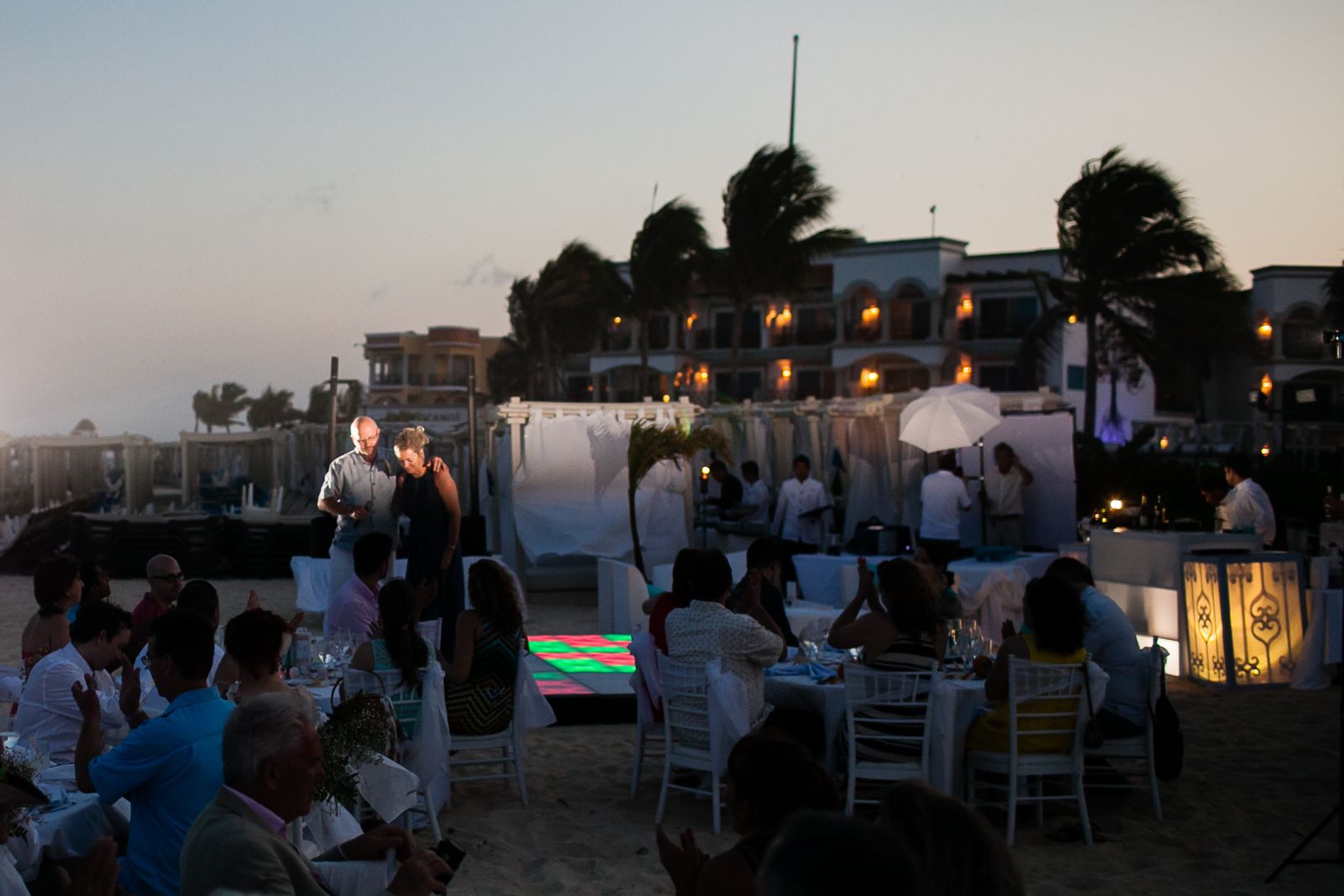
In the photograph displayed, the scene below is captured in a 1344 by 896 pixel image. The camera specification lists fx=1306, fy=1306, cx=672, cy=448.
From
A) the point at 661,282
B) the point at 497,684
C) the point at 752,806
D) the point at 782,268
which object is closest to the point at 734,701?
the point at 497,684

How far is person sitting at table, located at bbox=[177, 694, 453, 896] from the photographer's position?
2.43 meters

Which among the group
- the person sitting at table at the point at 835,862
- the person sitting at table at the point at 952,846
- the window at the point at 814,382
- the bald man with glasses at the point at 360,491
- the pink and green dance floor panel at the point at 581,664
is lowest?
the pink and green dance floor panel at the point at 581,664

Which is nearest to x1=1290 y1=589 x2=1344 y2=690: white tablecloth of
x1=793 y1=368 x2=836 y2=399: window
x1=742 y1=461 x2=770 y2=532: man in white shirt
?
x1=742 y1=461 x2=770 y2=532: man in white shirt

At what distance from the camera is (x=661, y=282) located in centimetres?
4312

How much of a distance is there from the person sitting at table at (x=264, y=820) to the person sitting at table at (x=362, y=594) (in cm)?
375

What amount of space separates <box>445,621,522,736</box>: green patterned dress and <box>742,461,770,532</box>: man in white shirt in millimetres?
9020

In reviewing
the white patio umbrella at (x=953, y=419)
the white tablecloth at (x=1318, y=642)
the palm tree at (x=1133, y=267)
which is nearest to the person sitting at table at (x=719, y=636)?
the white tablecloth at (x=1318, y=642)

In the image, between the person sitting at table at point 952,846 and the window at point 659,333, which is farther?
the window at point 659,333

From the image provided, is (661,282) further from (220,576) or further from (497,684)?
(497,684)

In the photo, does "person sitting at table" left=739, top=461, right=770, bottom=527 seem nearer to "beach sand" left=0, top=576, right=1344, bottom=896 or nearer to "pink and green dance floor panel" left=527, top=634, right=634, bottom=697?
"pink and green dance floor panel" left=527, top=634, right=634, bottom=697

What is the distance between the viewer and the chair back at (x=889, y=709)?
548cm

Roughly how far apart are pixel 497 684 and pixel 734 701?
3.92 feet

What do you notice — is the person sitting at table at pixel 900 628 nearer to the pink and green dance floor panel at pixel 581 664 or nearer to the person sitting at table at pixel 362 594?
the person sitting at table at pixel 362 594

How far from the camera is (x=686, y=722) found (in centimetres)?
587
